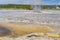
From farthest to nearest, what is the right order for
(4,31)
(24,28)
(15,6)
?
(15,6), (24,28), (4,31)

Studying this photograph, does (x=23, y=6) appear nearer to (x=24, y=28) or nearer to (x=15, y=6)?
(x=15, y=6)

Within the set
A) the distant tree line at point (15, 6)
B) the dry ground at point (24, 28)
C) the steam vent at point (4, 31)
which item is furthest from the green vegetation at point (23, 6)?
the steam vent at point (4, 31)

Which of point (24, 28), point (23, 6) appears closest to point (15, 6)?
point (23, 6)

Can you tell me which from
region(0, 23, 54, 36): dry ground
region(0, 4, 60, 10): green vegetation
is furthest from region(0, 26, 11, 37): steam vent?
region(0, 4, 60, 10): green vegetation

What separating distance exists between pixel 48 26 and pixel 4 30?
50 cm

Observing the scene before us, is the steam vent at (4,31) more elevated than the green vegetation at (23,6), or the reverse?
the green vegetation at (23,6)

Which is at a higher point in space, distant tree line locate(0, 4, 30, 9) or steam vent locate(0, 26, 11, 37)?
distant tree line locate(0, 4, 30, 9)

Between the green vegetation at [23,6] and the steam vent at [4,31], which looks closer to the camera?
the steam vent at [4,31]

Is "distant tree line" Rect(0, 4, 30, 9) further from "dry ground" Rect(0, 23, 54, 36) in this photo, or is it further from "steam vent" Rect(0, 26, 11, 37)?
"steam vent" Rect(0, 26, 11, 37)

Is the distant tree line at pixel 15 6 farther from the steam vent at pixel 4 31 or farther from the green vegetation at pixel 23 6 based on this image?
the steam vent at pixel 4 31

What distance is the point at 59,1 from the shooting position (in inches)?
135

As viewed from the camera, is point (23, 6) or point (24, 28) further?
point (23, 6)

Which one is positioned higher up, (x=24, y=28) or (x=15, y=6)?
(x=15, y=6)

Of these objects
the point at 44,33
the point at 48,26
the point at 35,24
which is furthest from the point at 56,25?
the point at 44,33
